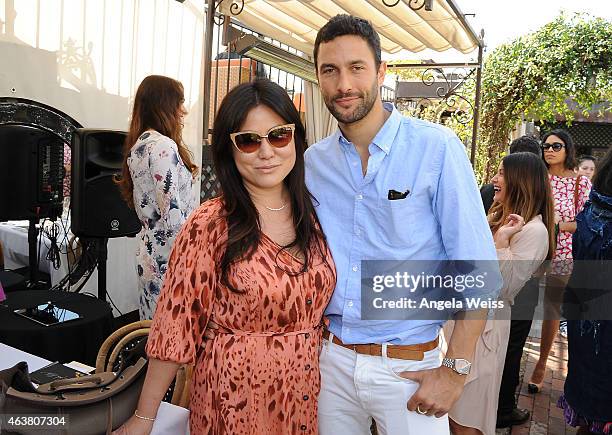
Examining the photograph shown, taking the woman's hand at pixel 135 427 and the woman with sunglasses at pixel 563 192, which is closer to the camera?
the woman's hand at pixel 135 427

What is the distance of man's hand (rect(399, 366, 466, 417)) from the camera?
1.58 metres

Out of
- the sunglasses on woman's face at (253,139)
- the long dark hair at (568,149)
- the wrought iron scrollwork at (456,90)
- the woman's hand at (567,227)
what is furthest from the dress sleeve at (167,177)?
the wrought iron scrollwork at (456,90)

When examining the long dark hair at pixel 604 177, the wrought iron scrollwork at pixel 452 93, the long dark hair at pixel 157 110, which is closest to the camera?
the long dark hair at pixel 604 177

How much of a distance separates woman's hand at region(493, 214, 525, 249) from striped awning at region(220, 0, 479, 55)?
7.14ft

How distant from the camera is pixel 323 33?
1.72 meters

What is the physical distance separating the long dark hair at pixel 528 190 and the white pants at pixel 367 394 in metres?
1.52

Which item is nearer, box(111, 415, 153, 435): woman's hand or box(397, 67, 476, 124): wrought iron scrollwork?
box(111, 415, 153, 435): woman's hand

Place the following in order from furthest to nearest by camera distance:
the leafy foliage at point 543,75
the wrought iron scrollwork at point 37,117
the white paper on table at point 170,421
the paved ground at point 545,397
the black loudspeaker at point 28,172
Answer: the leafy foliage at point 543,75
the wrought iron scrollwork at point 37,117
the black loudspeaker at point 28,172
the paved ground at point 545,397
the white paper on table at point 170,421

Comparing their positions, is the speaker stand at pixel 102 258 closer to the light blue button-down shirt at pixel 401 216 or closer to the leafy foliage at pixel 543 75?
the light blue button-down shirt at pixel 401 216

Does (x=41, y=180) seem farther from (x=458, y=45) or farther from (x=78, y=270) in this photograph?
(x=458, y=45)

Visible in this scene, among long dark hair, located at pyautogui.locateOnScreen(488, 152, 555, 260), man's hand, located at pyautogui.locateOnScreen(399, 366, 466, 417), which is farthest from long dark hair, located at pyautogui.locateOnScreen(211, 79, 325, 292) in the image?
long dark hair, located at pyautogui.locateOnScreen(488, 152, 555, 260)

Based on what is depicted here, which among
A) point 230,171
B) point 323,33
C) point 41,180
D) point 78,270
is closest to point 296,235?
point 230,171

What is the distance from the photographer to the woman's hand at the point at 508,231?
286 centimetres

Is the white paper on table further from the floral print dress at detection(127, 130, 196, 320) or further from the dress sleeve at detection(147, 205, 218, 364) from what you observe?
the floral print dress at detection(127, 130, 196, 320)
